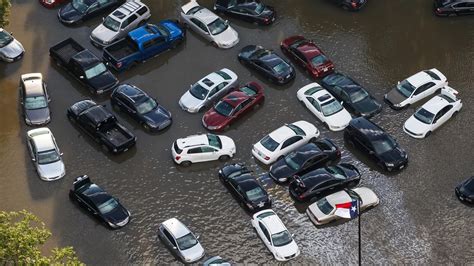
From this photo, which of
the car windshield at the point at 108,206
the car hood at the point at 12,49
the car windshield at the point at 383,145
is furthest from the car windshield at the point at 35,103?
the car windshield at the point at 383,145

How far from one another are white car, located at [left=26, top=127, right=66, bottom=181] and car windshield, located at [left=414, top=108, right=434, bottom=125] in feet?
67.8

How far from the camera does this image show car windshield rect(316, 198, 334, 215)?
3759 cm

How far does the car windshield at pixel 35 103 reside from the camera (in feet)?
139

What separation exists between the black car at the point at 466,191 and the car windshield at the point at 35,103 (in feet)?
79.1

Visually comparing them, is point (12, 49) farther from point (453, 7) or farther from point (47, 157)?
point (453, 7)

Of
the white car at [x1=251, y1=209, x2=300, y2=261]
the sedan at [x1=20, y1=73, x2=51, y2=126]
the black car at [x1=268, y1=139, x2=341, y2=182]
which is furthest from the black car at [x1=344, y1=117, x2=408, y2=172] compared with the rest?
the sedan at [x1=20, y1=73, x2=51, y2=126]

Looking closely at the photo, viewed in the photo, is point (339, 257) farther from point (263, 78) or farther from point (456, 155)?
point (263, 78)

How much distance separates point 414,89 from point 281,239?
1383 cm

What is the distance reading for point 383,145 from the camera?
40500 mm

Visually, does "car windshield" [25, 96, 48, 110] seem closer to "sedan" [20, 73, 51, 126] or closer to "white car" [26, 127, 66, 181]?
"sedan" [20, 73, 51, 126]

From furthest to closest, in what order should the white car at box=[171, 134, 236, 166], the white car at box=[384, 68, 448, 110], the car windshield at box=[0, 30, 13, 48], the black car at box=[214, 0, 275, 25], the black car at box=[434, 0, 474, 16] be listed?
the black car at box=[434, 0, 474, 16], the black car at box=[214, 0, 275, 25], the car windshield at box=[0, 30, 13, 48], the white car at box=[384, 68, 448, 110], the white car at box=[171, 134, 236, 166]

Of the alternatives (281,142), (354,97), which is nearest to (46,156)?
(281,142)

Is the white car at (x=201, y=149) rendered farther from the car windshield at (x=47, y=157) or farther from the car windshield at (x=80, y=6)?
the car windshield at (x=80, y=6)

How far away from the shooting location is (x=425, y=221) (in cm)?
3809
